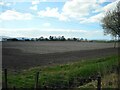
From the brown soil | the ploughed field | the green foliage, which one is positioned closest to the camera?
the brown soil

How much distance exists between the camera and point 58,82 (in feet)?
52.0

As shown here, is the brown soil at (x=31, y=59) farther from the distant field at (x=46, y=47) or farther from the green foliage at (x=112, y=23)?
the green foliage at (x=112, y=23)

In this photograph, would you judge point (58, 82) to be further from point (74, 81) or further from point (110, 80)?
point (110, 80)

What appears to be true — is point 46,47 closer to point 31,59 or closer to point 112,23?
point 112,23

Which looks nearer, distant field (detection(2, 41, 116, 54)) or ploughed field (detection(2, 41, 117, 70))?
ploughed field (detection(2, 41, 117, 70))

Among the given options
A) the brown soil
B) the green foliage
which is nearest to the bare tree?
the green foliage

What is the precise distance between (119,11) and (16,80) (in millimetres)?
47812

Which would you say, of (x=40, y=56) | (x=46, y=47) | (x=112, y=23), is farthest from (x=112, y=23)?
(x=40, y=56)

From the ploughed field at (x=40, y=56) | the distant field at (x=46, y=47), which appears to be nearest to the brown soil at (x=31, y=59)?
the ploughed field at (x=40, y=56)

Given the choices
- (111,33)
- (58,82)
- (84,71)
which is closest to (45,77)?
(58,82)

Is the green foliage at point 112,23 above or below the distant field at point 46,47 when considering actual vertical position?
above

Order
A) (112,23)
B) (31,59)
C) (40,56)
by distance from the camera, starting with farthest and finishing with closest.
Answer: (112,23), (40,56), (31,59)

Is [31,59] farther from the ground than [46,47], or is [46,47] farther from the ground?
[31,59]

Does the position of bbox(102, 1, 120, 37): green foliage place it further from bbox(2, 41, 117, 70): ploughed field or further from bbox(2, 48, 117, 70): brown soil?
bbox(2, 48, 117, 70): brown soil
